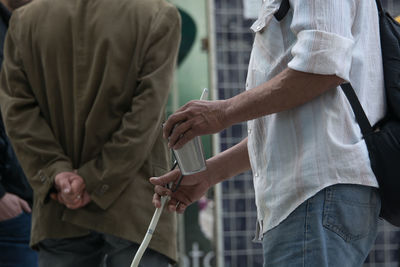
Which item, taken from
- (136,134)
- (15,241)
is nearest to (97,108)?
(136,134)

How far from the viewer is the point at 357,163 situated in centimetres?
177

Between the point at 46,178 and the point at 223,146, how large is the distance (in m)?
2.70

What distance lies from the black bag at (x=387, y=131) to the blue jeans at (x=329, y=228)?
50mm

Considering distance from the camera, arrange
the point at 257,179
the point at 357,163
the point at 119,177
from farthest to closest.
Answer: the point at 119,177 → the point at 257,179 → the point at 357,163

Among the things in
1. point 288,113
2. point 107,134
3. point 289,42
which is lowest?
point 107,134

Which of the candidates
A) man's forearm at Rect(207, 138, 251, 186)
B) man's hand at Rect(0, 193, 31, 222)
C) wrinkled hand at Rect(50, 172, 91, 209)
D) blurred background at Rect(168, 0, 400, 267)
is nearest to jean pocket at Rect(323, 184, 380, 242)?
man's forearm at Rect(207, 138, 251, 186)

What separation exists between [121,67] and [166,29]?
238 mm

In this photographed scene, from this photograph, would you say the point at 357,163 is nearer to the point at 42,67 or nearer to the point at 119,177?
the point at 119,177

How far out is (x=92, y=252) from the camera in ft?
9.61

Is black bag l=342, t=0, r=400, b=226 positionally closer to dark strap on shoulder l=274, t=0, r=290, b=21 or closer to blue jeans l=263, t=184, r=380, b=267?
blue jeans l=263, t=184, r=380, b=267

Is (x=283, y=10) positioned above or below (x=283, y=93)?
above

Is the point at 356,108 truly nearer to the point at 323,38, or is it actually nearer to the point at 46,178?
the point at 323,38

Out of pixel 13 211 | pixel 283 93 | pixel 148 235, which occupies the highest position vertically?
pixel 283 93

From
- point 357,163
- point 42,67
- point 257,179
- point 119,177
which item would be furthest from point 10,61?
point 357,163
